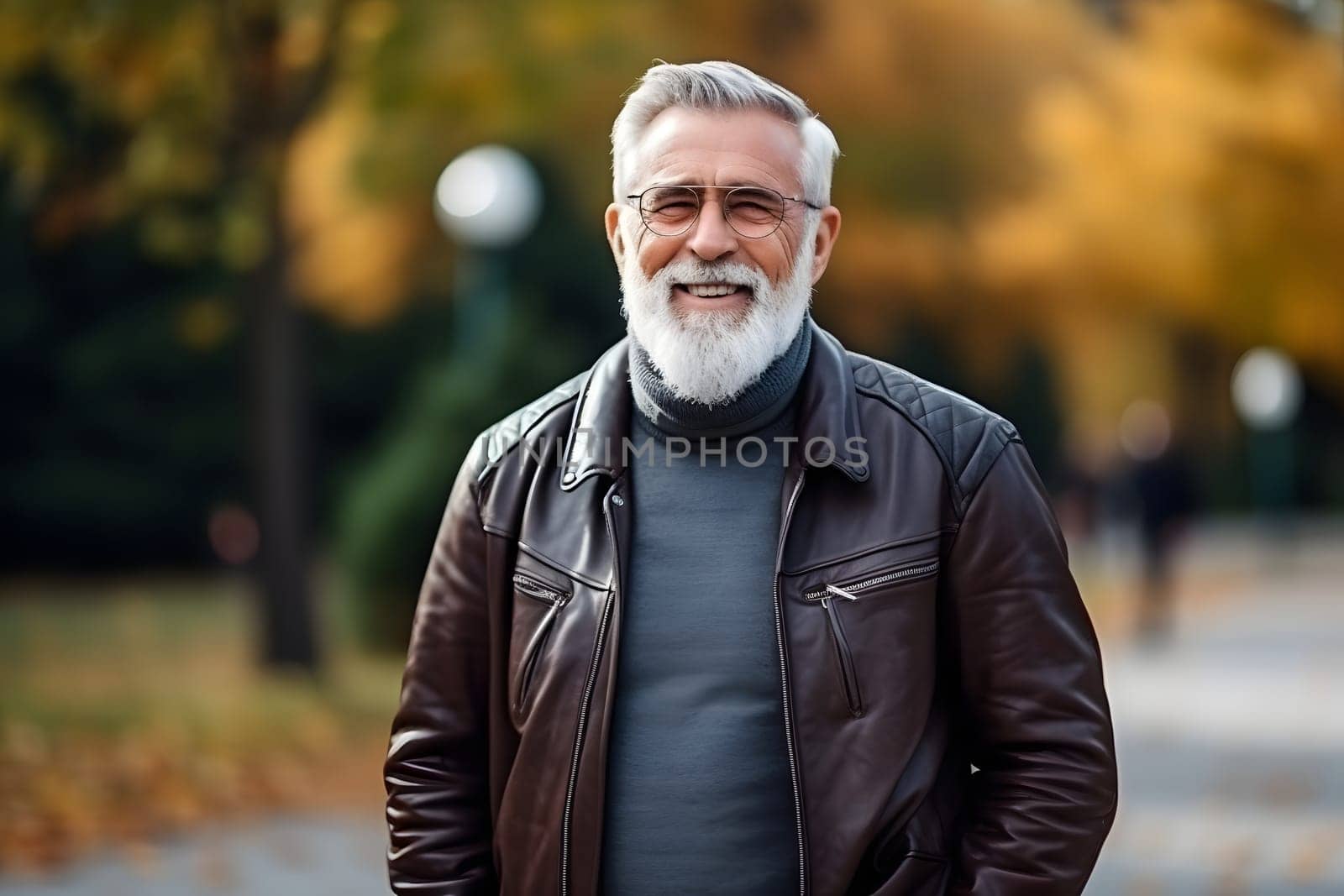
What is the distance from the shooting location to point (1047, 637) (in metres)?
2.75

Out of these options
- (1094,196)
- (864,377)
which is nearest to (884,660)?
(864,377)

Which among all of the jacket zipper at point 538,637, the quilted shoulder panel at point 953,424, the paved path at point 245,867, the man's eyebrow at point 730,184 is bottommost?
the paved path at point 245,867

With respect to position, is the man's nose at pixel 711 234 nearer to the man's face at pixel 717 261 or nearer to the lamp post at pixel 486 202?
the man's face at pixel 717 261

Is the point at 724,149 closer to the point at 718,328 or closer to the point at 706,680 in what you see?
the point at 718,328

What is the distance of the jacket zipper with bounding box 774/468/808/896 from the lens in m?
2.68

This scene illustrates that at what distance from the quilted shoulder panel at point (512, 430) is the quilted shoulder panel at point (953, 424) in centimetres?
51

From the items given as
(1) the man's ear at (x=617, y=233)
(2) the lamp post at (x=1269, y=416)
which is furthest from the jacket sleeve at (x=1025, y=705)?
(2) the lamp post at (x=1269, y=416)

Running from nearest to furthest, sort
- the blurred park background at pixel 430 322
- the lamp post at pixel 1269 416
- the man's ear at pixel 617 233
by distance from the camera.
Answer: the man's ear at pixel 617 233
the blurred park background at pixel 430 322
the lamp post at pixel 1269 416

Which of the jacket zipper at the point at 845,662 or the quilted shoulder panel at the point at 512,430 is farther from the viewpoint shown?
the quilted shoulder panel at the point at 512,430

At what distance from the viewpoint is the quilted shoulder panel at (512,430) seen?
10.1ft

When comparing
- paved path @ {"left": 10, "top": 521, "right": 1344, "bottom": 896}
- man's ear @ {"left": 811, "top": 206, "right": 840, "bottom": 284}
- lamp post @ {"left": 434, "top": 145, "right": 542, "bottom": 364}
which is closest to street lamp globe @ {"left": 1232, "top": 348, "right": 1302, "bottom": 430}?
paved path @ {"left": 10, "top": 521, "right": 1344, "bottom": 896}

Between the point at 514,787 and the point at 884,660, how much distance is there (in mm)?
624

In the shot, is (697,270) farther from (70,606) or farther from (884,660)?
(70,606)

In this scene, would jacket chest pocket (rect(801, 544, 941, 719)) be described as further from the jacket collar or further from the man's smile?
the man's smile
